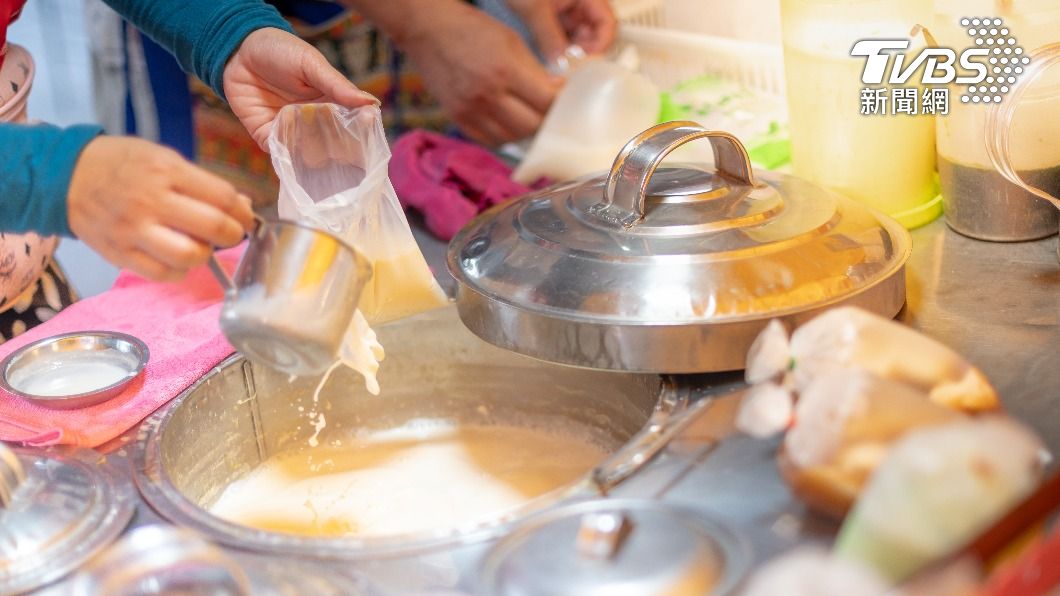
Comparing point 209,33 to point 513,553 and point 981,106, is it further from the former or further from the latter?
point 981,106

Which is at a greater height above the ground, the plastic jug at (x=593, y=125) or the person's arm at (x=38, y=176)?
the person's arm at (x=38, y=176)

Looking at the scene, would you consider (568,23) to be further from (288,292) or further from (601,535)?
(601,535)

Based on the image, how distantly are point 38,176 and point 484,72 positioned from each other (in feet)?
3.84

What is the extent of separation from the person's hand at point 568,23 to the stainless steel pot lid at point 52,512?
1318mm

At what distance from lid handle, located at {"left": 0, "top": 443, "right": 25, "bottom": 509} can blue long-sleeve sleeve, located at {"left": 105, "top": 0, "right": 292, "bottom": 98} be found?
60 cm

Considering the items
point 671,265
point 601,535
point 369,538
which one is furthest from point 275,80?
point 601,535

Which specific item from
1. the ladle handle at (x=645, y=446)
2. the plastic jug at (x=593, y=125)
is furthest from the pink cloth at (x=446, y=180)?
the ladle handle at (x=645, y=446)

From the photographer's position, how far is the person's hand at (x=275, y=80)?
129 centimetres

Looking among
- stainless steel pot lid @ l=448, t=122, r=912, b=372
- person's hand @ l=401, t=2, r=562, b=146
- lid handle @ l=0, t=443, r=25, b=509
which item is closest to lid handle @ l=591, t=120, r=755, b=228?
stainless steel pot lid @ l=448, t=122, r=912, b=372

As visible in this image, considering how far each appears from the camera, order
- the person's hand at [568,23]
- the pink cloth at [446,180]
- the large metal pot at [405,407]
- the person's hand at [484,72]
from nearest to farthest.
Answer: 1. the large metal pot at [405,407]
2. the pink cloth at [446,180]
3. the person's hand at [484,72]
4. the person's hand at [568,23]

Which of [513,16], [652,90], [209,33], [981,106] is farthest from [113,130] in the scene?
[981,106]

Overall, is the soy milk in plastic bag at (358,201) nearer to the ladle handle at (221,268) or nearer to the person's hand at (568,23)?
the ladle handle at (221,268)

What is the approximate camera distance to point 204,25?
4.61 feet

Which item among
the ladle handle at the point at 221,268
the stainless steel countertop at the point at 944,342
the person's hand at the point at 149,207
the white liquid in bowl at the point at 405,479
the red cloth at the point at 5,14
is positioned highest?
the red cloth at the point at 5,14
